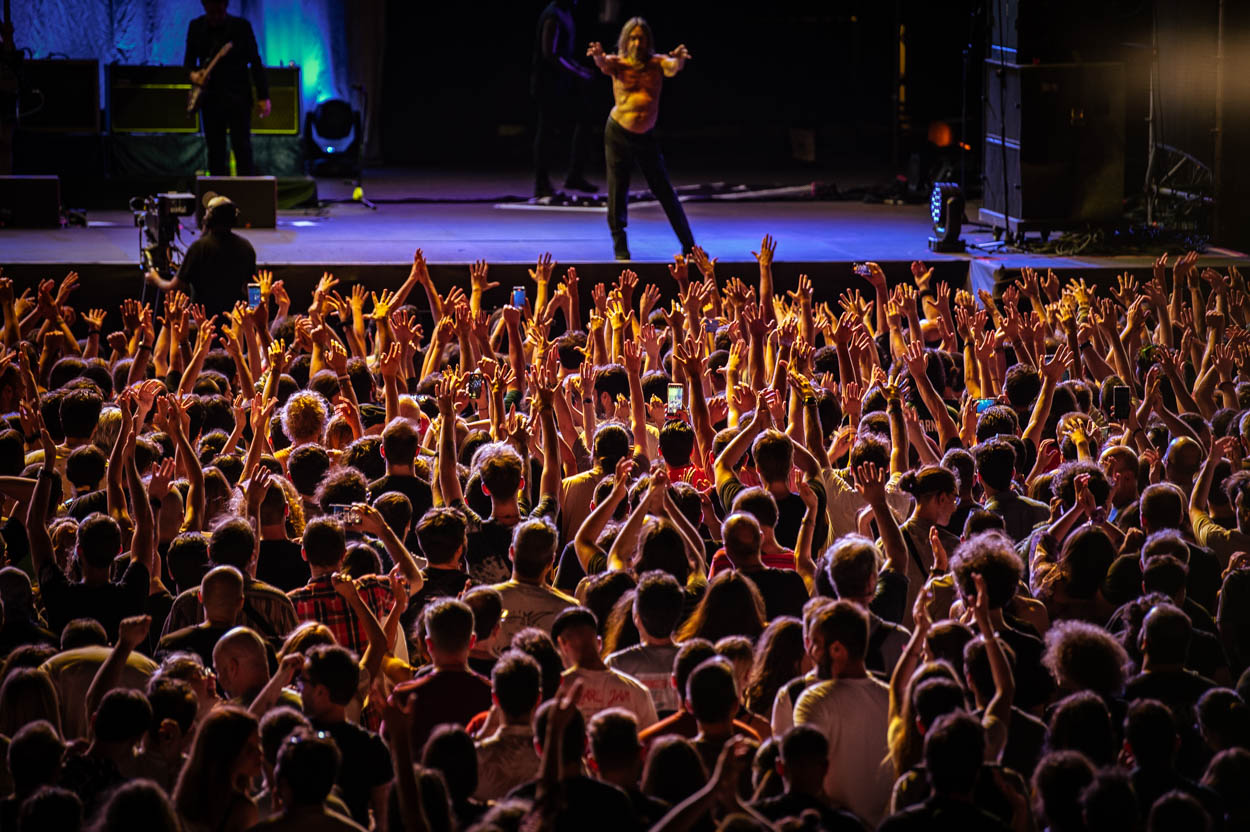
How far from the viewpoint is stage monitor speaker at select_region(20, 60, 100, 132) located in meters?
12.3

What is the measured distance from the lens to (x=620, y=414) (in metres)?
5.41

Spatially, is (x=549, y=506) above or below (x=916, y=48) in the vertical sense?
below

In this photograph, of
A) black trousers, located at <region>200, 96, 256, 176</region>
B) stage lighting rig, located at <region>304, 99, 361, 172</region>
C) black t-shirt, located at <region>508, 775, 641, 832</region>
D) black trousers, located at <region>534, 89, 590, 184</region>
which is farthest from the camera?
stage lighting rig, located at <region>304, 99, 361, 172</region>

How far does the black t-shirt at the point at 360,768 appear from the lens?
2797mm

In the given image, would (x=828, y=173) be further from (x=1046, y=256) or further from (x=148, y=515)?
(x=148, y=515)

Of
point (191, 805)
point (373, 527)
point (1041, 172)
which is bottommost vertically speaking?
point (191, 805)

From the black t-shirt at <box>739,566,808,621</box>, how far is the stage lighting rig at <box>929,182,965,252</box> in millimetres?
6716

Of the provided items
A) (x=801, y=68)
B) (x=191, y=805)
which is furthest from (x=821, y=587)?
(x=801, y=68)

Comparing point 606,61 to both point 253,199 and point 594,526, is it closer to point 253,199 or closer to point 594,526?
point 253,199

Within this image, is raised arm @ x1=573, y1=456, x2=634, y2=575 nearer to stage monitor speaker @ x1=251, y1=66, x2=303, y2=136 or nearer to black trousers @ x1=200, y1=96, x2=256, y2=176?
black trousers @ x1=200, y1=96, x2=256, y2=176

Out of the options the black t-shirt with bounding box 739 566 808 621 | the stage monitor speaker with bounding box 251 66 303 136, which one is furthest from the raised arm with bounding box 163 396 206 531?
the stage monitor speaker with bounding box 251 66 303 136

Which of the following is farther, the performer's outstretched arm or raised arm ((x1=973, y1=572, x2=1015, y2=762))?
the performer's outstretched arm

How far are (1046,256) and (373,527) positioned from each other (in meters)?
7.25

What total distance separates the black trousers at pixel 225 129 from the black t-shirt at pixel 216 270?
357 cm
